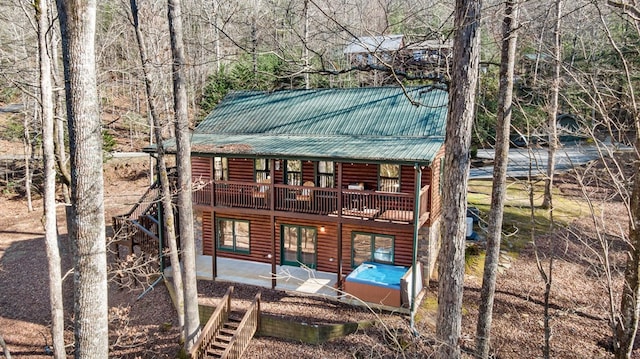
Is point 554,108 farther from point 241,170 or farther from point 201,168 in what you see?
point 201,168

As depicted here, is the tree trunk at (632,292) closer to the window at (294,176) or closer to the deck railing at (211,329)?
the deck railing at (211,329)

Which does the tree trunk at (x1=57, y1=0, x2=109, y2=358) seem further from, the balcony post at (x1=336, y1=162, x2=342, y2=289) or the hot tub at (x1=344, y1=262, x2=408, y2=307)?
the balcony post at (x1=336, y1=162, x2=342, y2=289)

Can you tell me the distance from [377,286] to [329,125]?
710cm

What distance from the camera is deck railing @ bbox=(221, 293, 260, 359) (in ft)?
37.7

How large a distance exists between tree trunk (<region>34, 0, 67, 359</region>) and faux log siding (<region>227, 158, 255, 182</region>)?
8124 mm

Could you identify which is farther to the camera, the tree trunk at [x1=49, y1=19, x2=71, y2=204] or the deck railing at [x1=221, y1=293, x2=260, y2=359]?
the tree trunk at [x1=49, y1=19, x2=71, y2=204]

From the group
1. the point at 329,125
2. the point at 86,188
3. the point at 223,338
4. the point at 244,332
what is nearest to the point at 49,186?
the point at 86,188

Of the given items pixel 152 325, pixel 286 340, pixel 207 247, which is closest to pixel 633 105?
pixel 286 340

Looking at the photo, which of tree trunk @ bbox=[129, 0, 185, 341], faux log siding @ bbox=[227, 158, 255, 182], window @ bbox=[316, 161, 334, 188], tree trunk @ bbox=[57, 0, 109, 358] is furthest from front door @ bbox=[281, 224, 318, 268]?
tree trunk @ bbox=[57, 0, 109, 358]

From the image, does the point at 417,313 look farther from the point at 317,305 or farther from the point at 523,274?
the point at 523,274

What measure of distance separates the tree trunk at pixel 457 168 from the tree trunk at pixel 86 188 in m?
4.96

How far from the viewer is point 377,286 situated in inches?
512

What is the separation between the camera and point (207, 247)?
17.7 meters

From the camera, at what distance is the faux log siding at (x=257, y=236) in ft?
55.4
